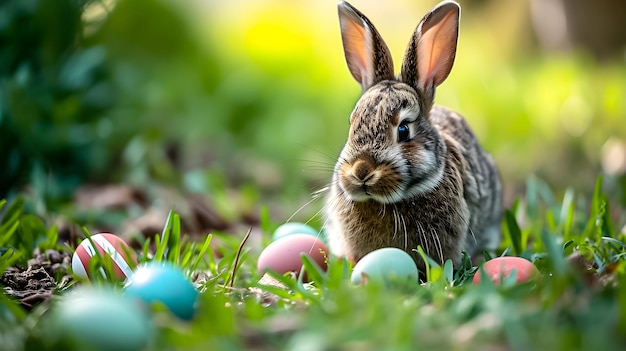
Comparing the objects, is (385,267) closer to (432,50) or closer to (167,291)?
(167,291)

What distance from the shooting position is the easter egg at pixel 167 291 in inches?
85.7

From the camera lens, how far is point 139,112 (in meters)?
5.64

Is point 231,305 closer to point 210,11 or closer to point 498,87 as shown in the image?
point 498,87

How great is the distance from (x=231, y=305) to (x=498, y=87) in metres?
5.64

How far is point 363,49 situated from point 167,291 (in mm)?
1528

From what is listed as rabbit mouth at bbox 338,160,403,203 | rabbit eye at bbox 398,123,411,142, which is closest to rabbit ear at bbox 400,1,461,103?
rabbit eye at bbox 398,123,411,142

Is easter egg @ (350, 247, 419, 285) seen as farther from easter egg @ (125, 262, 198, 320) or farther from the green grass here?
easter egg @ (125, 262, 198, 320)

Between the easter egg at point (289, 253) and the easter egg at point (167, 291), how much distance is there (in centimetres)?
60

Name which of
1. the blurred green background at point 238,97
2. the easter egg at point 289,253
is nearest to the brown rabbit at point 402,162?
the easter egg at point 289,253

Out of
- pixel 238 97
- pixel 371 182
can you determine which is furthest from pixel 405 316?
pixel 238 97

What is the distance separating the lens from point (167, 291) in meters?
2.20

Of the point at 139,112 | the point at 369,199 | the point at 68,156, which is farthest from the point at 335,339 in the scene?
the point at 139,112

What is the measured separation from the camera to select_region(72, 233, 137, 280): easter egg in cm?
268

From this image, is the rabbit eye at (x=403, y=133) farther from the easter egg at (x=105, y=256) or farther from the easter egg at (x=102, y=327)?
the easter egg at (x=102, y=327)
